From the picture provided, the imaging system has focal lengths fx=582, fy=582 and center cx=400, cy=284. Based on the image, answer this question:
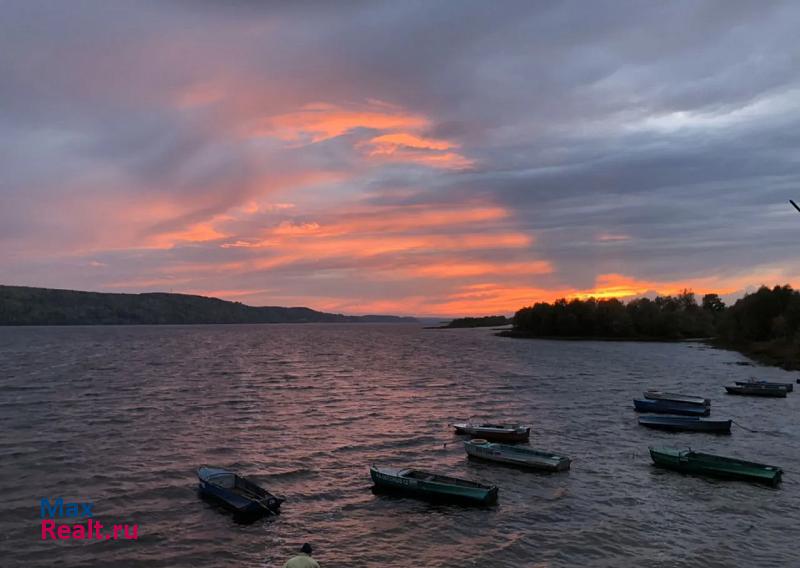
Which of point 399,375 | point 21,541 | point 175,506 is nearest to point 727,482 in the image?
point 175,506

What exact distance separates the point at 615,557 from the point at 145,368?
113795 mm

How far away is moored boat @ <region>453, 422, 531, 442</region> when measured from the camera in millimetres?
52188

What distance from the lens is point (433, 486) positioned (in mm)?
35656

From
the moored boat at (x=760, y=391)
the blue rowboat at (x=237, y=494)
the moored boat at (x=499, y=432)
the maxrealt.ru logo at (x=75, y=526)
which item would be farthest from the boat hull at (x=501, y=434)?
the moored boat at (x=760, y=391)

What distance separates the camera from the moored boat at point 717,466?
129 ft

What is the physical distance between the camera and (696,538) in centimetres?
3042

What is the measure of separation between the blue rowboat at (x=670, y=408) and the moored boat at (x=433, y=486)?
40.5m

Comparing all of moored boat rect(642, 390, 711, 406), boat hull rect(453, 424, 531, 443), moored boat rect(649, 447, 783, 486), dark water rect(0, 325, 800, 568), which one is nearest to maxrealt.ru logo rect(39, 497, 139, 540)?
dark water rect(0, 325, 800, 568)

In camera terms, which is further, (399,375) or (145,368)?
(145,368)

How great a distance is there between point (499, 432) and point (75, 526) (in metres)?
33.9

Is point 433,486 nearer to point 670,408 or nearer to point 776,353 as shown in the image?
point 670,408

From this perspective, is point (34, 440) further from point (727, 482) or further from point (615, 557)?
point (727, 482)

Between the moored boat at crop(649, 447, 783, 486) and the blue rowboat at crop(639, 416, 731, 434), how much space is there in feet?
55.4

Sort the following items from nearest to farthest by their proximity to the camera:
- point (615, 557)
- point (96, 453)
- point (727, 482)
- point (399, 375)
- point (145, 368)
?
point (615, 557) < point (727, 482) < point (96, 453) < point (399, 375) < point (145, 368)
